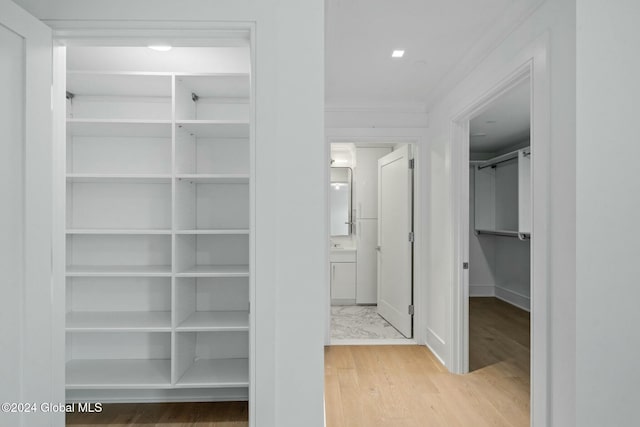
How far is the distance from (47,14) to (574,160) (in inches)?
89.6

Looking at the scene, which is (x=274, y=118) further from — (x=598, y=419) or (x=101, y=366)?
(x=101, y=366)

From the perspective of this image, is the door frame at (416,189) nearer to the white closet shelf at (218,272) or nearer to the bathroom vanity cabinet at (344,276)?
the white closet shelf at (218,272)

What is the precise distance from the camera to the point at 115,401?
2.82m

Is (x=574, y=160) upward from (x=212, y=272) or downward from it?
upward

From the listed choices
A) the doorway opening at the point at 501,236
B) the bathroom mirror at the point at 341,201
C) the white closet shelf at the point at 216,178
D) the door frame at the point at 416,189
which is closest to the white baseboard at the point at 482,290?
the doorway opening at the point at 501,236

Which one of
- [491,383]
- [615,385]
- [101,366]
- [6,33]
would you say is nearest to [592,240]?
[615,385]

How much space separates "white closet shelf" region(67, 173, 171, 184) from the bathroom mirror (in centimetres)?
346

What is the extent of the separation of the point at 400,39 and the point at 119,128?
2.01m

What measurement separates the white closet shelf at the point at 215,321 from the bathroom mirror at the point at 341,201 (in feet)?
11.0

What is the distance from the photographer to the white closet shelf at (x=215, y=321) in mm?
2521

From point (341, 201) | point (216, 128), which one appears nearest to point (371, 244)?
point (341, 201)

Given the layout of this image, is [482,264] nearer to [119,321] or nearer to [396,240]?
[396,240]

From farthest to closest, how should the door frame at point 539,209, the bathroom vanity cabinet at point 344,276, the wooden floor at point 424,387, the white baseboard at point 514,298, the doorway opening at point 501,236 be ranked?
the bathroom vanity cabinet at point 344,276
the white baseboard at point 514,298
the doorway opening at point 501,236
the wooden floor at point 424,387
the door frame at point 539,209

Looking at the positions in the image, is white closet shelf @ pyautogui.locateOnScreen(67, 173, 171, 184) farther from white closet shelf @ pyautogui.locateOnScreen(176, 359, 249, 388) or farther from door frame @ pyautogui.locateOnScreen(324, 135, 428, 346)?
door frame @ pyautogui.locateOnScreen(324, 135, 428, 346)
